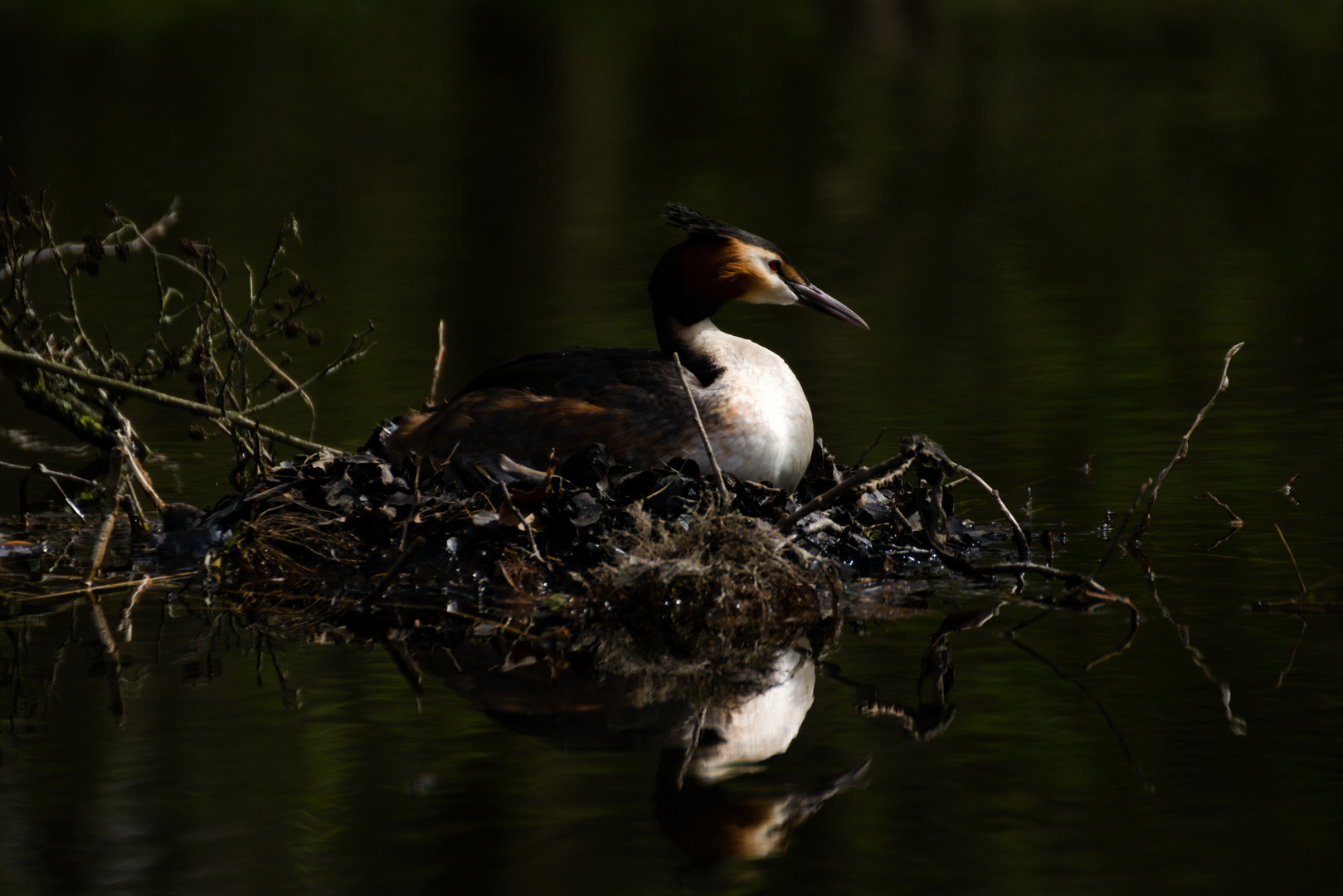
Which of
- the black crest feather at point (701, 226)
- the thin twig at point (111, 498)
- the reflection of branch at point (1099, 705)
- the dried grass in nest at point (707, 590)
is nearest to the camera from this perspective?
the reflection of branch at point (1099, 705)

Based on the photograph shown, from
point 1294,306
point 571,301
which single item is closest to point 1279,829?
point 1294,306

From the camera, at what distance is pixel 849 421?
33.0ft

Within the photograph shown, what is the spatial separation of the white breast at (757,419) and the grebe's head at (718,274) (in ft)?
0.86

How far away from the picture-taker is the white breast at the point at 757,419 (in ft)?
23.9

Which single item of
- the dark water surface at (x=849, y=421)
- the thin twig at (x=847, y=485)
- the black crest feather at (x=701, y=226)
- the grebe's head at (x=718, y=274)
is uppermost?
the black crest feather at (x=701, y=226)

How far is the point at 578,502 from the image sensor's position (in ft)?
22.3

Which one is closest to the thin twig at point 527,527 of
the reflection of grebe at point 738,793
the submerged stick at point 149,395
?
the reflection of grebe at point 738,793

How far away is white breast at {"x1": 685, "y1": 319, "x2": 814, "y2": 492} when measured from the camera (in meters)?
7.28

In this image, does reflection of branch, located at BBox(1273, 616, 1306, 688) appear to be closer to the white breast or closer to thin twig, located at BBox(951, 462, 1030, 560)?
thin twig, located at BBox(951, 462, 1030, 560)

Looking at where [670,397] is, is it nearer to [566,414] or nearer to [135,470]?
[566,414]

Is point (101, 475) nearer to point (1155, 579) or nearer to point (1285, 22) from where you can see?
point (1155, 579)

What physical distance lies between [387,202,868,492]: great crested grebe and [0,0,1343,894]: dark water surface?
1.02 metres

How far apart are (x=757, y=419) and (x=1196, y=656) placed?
7.15ft

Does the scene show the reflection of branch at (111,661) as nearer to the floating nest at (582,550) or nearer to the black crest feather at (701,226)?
the floating nest at (582,550)
